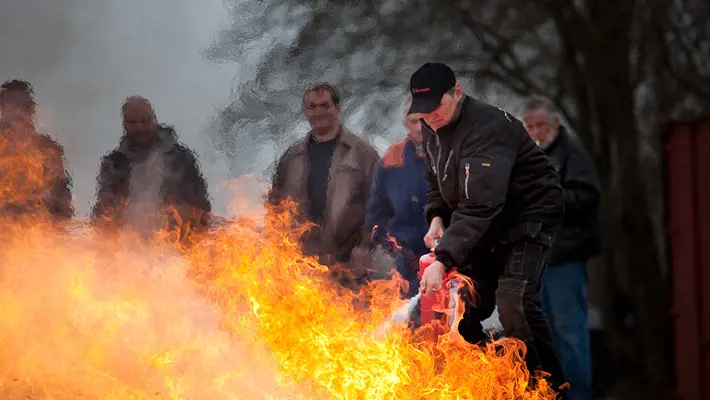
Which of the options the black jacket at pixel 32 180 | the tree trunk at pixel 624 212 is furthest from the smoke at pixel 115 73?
the tree trunk at pixel 624 212

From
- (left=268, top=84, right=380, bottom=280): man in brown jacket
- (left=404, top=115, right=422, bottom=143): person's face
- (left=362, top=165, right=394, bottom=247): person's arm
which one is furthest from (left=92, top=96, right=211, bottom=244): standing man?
(left=404, top=115, right=422, bottom=143): person's face

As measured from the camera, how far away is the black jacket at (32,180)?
21.3 feet

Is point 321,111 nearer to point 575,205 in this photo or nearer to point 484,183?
point 575,205

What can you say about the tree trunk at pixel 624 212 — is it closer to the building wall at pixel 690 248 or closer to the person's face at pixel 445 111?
the building wall at pixel 690 248

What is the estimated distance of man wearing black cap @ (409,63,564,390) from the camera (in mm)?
4742

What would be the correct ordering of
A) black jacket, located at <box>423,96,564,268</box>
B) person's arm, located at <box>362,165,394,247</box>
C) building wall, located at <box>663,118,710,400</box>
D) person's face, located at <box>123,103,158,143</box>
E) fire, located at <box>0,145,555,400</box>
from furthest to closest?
building wall, located at <box>663,118,710,400</box> → person's face, located at <box>123,103,158,143</box> → person's arm, located at <box>362,165,394,247</box> → black jacket, located at <box>423,96,564,268</box> → fire, located at <box>0,145,555,400</box>

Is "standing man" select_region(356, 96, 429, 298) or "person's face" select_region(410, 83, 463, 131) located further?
"standing man" select_region(356, 96, 429, 298)

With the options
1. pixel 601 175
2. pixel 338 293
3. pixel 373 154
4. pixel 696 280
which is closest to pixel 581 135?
pixel 601 175

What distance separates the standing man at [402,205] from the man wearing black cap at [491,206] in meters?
0.92

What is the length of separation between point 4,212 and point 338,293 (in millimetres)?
2358

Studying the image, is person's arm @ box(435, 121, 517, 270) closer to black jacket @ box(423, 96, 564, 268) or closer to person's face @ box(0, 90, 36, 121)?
black jacket @ box(423, 96, 564, 268)

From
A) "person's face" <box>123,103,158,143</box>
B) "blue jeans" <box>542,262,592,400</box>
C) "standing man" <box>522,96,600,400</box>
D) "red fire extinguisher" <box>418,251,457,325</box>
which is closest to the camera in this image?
"red fire extinguisher" <box>418,251,457,325</box>

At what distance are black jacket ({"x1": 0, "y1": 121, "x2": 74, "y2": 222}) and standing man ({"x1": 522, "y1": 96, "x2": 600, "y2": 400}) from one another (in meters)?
3.34

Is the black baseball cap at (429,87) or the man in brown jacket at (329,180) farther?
the man in brown jacket at (329,180)
